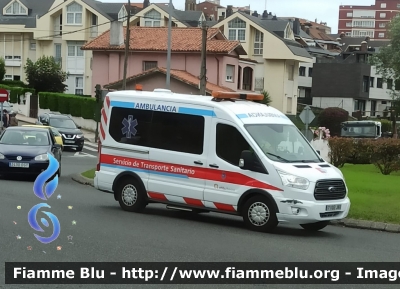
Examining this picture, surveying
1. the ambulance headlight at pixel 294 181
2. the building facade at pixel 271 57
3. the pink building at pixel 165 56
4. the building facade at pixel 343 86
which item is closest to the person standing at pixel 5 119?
the pink building at pixel 165 56

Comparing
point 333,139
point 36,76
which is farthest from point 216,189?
point 36,76

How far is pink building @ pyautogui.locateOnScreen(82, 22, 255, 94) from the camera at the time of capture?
59094 mm

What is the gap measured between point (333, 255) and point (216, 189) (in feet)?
11.6

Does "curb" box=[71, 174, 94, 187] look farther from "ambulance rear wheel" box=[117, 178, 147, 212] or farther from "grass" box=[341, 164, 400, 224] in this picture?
"grass" box=[341, 164, 400, 224]

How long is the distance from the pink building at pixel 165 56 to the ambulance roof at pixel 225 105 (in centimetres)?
3988

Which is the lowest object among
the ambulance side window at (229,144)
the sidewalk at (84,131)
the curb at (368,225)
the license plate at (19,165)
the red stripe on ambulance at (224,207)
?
the sidewalk at (84,131)

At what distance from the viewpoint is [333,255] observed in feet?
37.2

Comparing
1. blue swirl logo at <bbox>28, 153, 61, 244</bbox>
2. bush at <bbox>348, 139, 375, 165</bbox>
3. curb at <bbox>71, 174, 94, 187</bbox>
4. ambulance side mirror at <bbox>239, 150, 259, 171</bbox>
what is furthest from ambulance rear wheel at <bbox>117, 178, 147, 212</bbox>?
bush at <bbox>348, 139, 375, 165</bbox>

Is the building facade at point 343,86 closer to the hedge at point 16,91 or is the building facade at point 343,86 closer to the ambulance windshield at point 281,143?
the hedge at point 16,91

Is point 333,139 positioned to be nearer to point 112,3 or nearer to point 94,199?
point 94,199

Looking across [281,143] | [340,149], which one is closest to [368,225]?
[281,143]

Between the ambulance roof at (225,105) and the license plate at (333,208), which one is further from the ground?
the ambulance roof at (225,105)

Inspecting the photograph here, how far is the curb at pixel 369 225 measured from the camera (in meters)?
15.5

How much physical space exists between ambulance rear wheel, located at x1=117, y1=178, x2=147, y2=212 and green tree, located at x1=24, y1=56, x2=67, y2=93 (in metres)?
54.1
